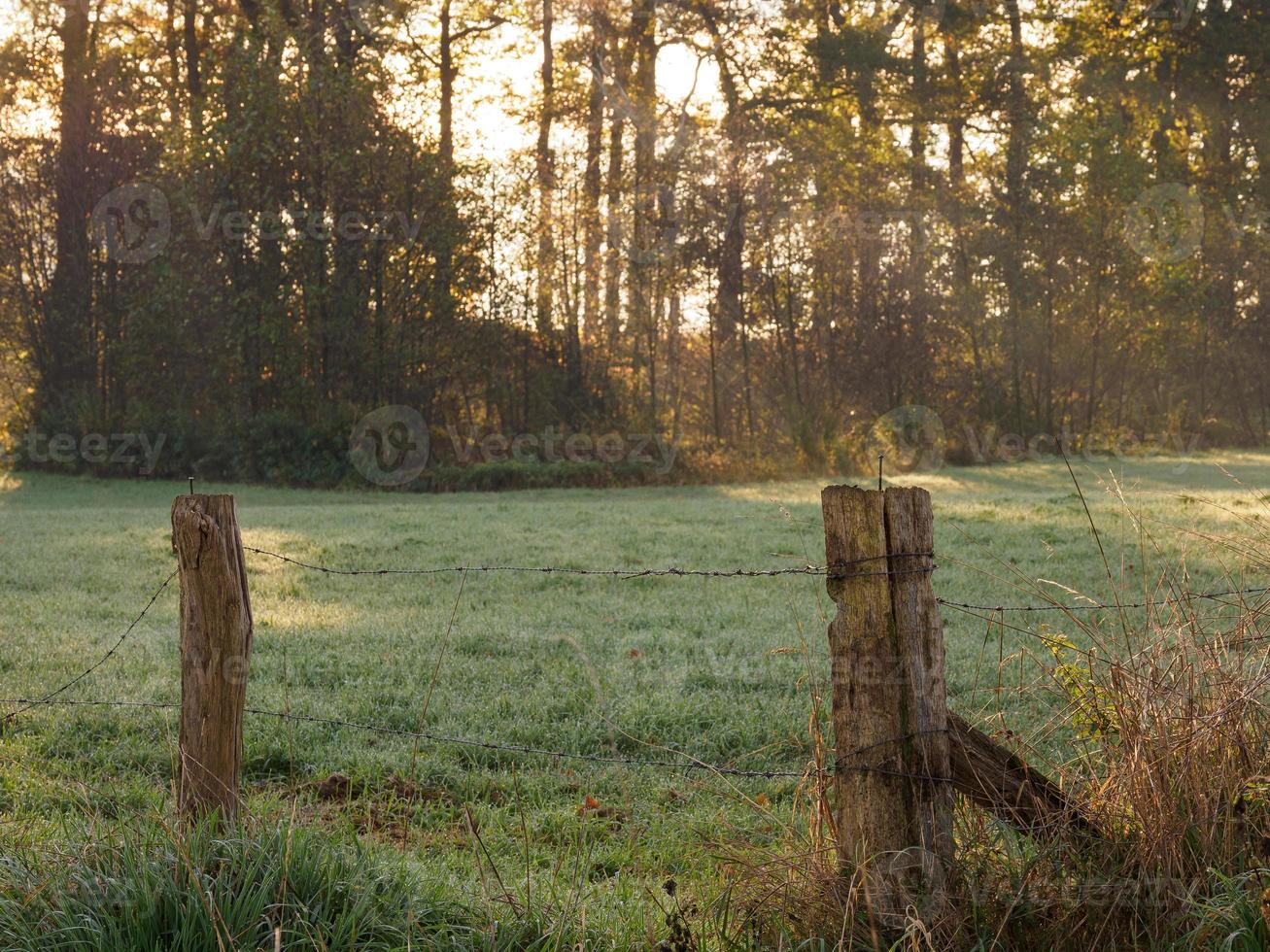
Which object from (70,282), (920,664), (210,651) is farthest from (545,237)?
(920,664)

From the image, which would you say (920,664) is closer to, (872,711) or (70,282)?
(872,711)

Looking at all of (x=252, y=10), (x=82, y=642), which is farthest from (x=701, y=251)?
(x=82, y=642)

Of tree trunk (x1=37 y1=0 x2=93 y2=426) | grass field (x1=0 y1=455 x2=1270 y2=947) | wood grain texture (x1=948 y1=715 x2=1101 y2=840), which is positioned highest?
tree trunk (x1=37 y1=0 x2=93 y2=426)

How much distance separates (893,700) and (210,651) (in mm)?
1814

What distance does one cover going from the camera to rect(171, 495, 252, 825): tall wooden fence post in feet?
10.4

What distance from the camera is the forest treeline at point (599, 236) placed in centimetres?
2002

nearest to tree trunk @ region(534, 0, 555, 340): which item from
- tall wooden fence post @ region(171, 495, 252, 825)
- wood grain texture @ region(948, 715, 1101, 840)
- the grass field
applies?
the grass field

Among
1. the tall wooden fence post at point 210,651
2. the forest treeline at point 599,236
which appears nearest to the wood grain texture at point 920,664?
the tall wooden fence post at point 210,651

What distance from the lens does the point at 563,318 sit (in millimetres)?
20984

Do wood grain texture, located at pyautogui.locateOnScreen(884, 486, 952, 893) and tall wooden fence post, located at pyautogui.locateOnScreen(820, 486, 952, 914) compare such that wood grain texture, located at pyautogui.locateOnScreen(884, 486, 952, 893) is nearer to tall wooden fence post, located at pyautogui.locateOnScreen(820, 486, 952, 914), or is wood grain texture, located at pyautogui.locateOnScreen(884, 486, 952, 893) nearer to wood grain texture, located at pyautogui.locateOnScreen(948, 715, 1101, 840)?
tall wooden fence post, located at pyautogui.locateOnScreen(820, 486, 952, 914)

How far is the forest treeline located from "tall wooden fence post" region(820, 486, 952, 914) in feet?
57.3

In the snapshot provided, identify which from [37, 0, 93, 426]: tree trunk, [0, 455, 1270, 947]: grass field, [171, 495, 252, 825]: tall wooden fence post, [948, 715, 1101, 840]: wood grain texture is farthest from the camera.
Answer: [37, 0, 93, 426]: tree trunk

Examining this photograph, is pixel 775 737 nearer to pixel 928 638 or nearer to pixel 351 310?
pixel 928 638

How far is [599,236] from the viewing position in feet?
69.9
